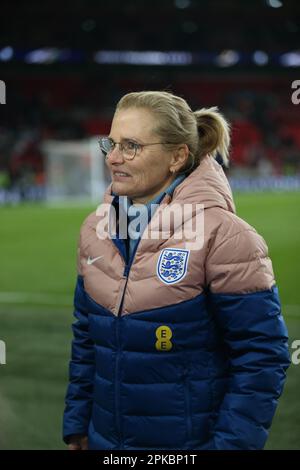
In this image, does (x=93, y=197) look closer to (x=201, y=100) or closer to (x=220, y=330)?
(x=201, y=100)

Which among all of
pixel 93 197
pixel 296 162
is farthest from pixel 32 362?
pixel 296 162

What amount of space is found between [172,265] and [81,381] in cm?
52

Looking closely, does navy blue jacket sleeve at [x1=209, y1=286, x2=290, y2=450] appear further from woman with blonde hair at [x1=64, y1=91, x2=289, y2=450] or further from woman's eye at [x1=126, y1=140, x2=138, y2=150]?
woman's eye at [x1=126, y1=140, x2=138, y2=150]

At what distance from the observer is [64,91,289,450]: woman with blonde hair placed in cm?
187

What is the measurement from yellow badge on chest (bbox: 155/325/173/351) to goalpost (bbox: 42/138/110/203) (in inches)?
788

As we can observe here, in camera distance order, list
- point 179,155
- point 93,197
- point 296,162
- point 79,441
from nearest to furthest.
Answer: point 179,155 < point 79,441 < point 93,197 < point 296,162

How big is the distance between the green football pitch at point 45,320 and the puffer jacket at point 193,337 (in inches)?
73.2

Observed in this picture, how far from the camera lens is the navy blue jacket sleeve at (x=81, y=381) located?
218 centimetres

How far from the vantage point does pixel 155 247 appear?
6.34 ft

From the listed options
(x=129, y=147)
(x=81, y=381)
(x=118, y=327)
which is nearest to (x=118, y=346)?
(x=118, y=327)

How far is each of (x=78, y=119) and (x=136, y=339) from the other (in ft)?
94.1

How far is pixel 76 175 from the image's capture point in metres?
23.1

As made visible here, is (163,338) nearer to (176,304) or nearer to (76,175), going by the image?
(176,304)

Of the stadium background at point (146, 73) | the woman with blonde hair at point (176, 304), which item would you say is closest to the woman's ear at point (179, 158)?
the woman with blonde hair at point (176, 304)
